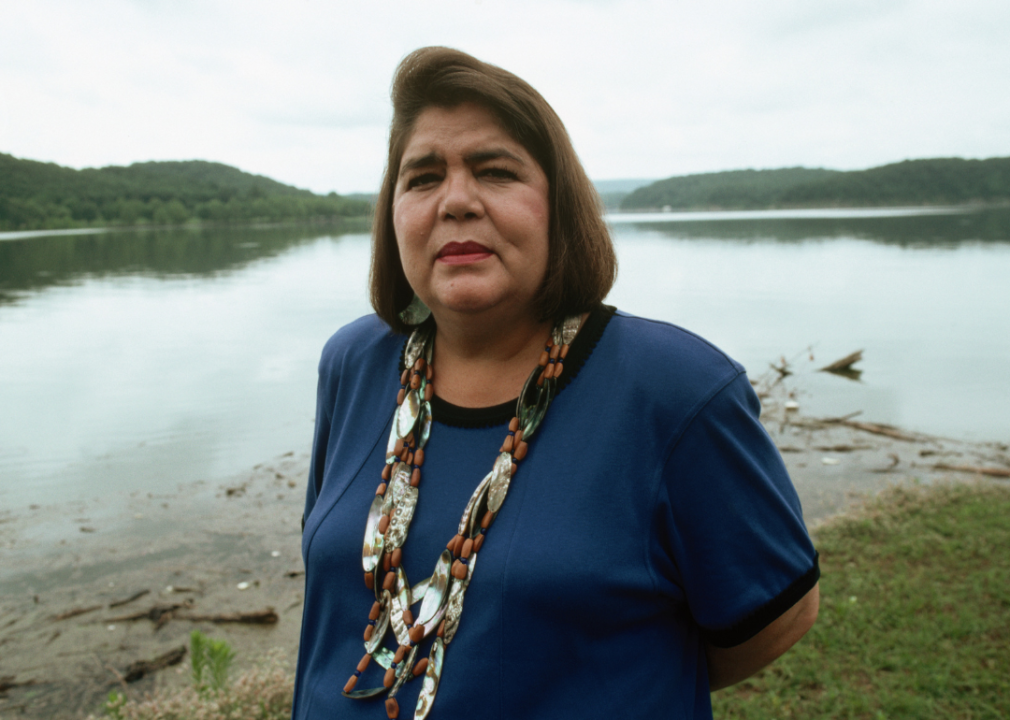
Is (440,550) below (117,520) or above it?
above

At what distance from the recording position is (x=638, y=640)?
1.54 m

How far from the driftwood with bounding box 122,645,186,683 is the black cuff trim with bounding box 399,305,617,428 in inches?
149

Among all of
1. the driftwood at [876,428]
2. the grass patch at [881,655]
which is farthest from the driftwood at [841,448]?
the grass patch at [881,655]

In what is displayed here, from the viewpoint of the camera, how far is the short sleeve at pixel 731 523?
59.2 inches

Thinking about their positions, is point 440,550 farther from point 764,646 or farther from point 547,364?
point 764,646

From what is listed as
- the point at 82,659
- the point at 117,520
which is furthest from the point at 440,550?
the point at 117,520

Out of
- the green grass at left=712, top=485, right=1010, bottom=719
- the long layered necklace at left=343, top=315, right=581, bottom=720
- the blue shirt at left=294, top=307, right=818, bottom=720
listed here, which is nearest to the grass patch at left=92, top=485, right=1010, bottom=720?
the green grass at left=712, top=485, right=1010, bottom=719

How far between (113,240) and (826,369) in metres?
64.1

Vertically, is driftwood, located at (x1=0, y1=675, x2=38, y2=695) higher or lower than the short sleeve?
lower

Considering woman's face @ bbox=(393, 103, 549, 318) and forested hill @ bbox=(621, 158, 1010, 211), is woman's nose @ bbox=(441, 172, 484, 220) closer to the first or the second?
woman's face @ bbox=(393, 103, 549, 318)

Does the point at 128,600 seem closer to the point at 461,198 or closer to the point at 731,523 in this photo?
the point at 461,198

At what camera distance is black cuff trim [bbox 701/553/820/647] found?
155cm

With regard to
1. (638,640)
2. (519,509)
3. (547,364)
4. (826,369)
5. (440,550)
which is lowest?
(826,369)

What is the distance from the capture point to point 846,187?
96.2 metres
